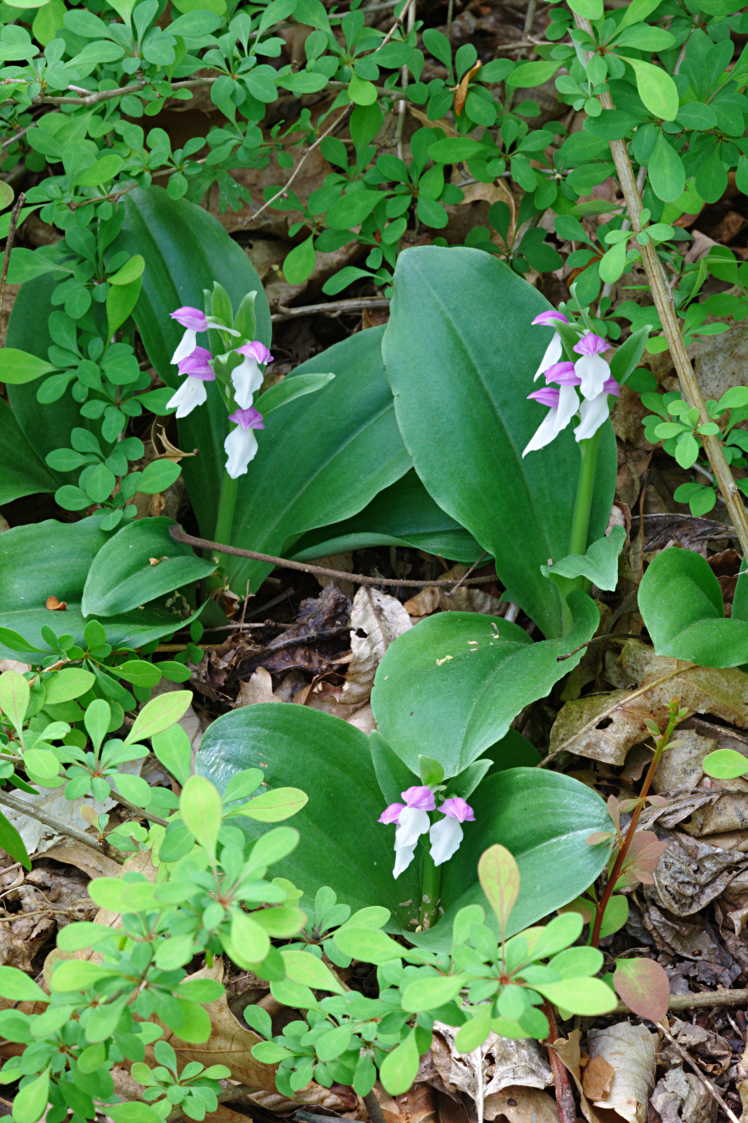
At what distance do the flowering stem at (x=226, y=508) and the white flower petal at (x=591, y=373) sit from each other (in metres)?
0.78

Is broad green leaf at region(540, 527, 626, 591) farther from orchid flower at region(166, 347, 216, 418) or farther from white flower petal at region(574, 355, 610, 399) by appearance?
orchid flower at region(166, 347, 216, 418)

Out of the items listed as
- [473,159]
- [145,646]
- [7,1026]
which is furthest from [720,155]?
[7,1026]

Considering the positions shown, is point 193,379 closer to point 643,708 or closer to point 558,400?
point 558,400

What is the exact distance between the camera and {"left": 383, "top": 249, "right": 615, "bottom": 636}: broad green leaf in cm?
209

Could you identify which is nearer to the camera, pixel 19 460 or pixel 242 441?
pixel 242 441

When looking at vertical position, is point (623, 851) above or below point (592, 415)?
below

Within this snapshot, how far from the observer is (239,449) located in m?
2.04

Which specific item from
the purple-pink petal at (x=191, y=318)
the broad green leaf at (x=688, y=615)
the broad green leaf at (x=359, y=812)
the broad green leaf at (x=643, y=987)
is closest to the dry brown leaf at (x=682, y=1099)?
the broad green leaf at (x=643, y=987)

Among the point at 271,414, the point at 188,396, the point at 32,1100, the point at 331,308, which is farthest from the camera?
the point at 331,308

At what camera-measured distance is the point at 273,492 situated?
2312 millimetres

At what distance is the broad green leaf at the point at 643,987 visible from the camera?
1.47 meters

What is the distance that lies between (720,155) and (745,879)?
1283 mm

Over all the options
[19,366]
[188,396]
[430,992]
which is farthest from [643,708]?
[19,366]

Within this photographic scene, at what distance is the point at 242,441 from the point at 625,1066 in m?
1.26
